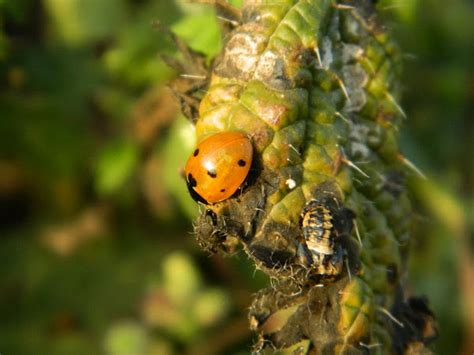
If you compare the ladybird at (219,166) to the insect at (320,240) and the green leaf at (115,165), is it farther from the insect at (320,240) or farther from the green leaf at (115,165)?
the green leaf at (115,165)

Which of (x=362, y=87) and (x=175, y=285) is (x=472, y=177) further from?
(x=362, y=87)

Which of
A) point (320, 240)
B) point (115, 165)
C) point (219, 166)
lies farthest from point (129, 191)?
point (320, 240)

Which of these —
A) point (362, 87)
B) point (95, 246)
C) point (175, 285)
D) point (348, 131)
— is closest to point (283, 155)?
point (348, 131)

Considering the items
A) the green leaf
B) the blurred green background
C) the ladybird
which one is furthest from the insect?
the green leaf

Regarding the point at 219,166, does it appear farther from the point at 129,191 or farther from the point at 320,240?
the point at 129,191

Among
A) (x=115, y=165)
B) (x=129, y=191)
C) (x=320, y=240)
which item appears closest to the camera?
(x=320, y=240)

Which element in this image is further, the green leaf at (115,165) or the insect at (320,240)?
the green leaf at (115,165)

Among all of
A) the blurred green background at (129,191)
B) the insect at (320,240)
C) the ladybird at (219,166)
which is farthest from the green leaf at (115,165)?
the insect at (320,240)
